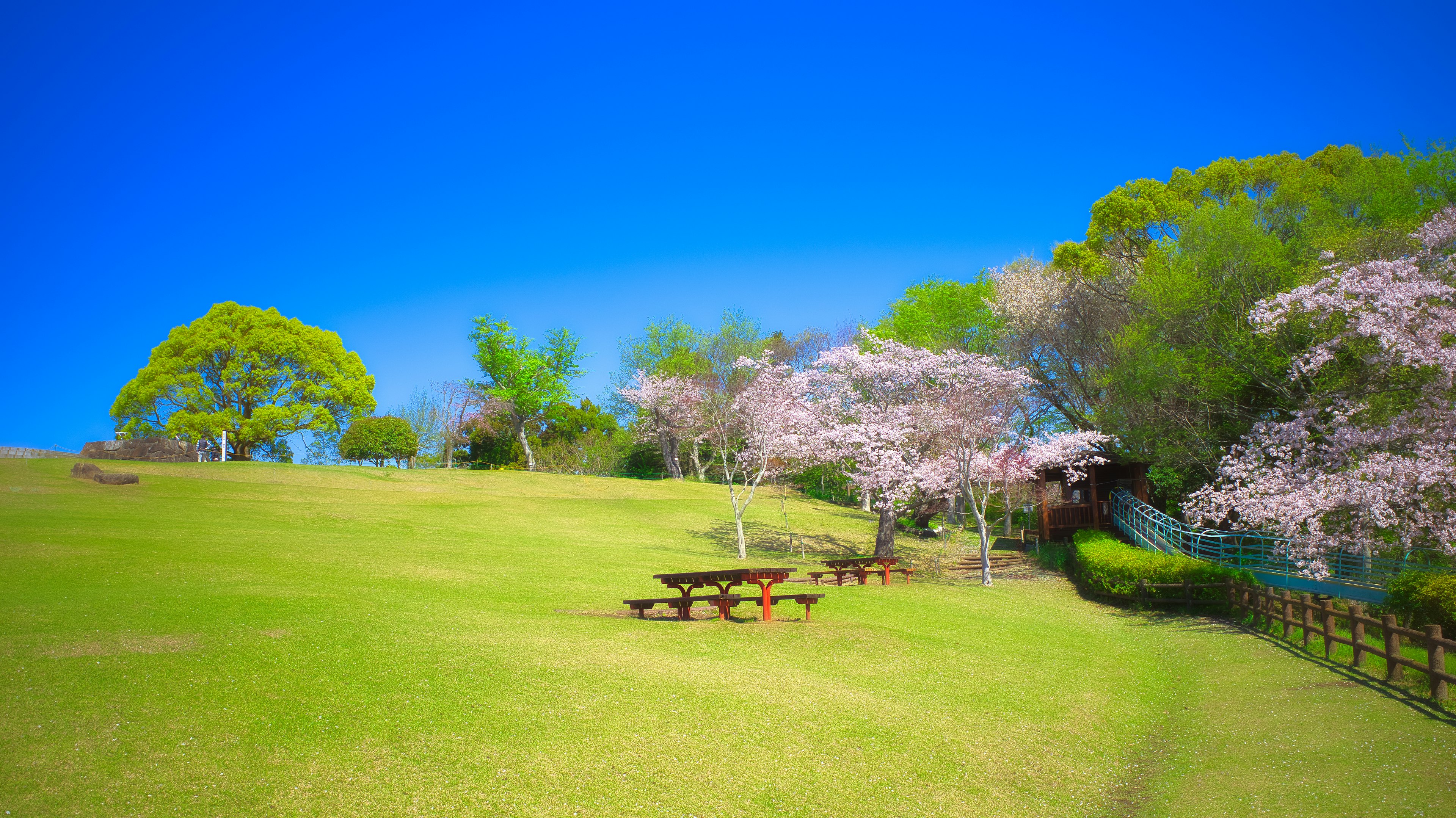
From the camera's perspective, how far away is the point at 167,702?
6578mm

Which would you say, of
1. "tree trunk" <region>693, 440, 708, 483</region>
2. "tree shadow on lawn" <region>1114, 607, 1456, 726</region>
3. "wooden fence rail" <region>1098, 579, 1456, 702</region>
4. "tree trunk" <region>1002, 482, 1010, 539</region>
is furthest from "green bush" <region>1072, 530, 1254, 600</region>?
"tree trunk" <region>693, 440, 708, 483</region>

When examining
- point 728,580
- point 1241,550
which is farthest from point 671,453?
point 728,580

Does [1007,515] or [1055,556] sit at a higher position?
[1007,515]

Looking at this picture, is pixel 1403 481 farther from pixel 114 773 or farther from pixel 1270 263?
pixel 114 773

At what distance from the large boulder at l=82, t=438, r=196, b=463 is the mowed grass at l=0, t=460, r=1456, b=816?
23307mm

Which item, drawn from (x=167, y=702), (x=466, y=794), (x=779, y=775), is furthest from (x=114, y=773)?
(x=779, y=775)

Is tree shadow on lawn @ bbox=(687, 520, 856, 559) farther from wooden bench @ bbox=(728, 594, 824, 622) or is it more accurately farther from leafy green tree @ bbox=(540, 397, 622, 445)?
leafy green tree @ bbox=(540, 397, 622, 445)

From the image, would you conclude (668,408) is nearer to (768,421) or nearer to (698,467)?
(698,467)

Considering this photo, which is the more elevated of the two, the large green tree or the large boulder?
the large green tree

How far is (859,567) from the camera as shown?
2056cm

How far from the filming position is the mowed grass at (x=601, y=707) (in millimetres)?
5816

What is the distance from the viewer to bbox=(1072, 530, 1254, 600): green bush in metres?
18.5

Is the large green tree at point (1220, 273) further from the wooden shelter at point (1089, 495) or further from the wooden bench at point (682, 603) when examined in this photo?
the wooden bench at point (682, 603)

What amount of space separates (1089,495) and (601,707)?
32.8 meters
